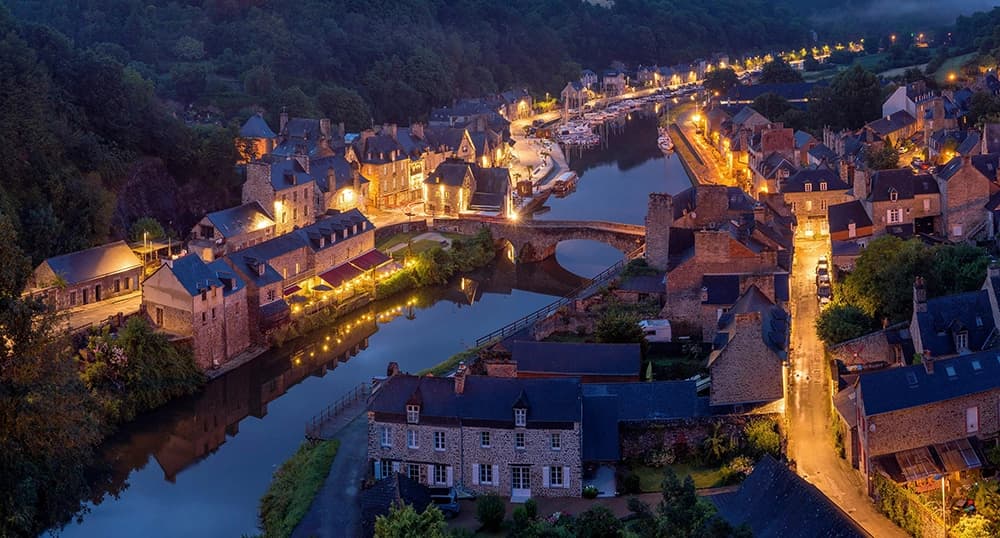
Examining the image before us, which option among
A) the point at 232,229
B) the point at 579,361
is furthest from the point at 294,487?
the point at 232,229

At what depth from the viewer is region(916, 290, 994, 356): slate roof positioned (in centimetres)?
2953

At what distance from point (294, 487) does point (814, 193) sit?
27117 millimetres

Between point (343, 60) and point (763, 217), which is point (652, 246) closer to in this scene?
point (763, 217)

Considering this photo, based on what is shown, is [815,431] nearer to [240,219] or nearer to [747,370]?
[747,370]

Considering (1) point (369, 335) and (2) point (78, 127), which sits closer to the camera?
(1) point (369, 335)

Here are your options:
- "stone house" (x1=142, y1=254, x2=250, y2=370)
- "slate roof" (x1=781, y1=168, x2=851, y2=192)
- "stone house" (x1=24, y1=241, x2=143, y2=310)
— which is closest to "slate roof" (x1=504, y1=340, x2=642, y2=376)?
"stone house" (x1=142, y1=254, x2=250, y2=370)

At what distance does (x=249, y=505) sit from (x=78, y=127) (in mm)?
28585

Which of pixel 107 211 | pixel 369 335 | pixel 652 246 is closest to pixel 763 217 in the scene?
pixel 652 246

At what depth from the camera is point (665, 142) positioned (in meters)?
82.4

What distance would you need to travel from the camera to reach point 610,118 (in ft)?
332

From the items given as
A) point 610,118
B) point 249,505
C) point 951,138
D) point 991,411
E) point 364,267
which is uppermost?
point 610,118

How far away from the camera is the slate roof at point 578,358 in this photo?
106ft

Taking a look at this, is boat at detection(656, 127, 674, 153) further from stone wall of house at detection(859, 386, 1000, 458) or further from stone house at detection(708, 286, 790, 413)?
stone wall of house at detection(859, 386, 1000, 458)

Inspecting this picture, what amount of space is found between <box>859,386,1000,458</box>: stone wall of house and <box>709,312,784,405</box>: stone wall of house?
129 inches
